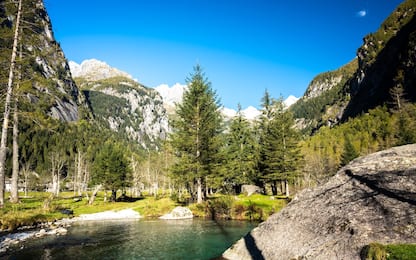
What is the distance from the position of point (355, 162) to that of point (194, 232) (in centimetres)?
1460

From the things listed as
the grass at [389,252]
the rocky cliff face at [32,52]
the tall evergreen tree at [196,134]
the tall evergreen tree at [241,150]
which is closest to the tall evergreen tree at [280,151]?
the tall evergreen tree at [241,150]

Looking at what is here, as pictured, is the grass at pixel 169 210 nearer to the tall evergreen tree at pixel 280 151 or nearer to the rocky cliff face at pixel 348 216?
the tall evergreen tree at pixel 280 151

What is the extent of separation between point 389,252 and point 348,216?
9.00 feet

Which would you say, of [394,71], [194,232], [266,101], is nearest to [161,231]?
[194,232]

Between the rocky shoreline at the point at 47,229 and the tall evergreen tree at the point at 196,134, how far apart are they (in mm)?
9315

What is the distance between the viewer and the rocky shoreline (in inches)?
719

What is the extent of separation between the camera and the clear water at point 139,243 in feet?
53.6

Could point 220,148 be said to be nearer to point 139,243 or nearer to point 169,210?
point 169,210

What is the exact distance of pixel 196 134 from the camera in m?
42.2

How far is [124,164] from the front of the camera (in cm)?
6400

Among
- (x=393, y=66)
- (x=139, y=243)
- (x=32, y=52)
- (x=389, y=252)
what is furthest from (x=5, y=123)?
(x=393, y=66)

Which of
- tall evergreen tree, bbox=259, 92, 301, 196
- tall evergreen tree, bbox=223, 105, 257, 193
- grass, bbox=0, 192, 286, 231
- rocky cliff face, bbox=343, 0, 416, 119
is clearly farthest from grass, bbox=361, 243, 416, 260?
rocky cliff face, bbox=343, 0, 416, 119

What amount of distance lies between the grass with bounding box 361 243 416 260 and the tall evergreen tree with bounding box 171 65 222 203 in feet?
101

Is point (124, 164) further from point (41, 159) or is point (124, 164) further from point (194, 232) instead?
point (41, 159)
